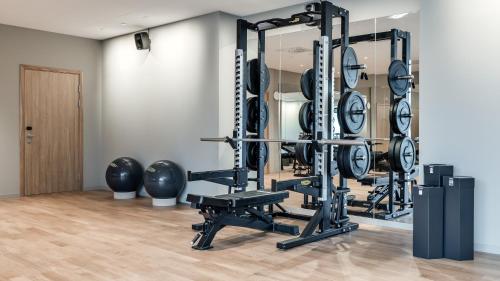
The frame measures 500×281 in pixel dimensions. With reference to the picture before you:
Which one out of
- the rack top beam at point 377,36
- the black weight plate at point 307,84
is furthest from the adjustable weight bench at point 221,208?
the rack top beam at point 377,36

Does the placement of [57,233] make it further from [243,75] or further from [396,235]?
[396,235]

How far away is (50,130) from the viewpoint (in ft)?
23.4

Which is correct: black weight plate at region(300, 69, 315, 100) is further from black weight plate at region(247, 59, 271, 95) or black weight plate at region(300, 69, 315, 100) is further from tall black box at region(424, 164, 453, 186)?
tall black box at region(424, 164, 453, 186)

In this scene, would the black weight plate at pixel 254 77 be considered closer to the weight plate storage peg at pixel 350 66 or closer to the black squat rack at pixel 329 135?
the black squat rack at pixel 329 135

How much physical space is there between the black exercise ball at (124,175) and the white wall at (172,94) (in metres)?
0.29

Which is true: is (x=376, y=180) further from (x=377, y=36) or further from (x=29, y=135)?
(x=29, y=135)

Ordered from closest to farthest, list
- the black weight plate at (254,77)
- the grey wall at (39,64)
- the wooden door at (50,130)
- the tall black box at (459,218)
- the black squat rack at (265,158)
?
the tall black box at (459,218), the black squat rack at (265,158), the black weight plate at (254,77), the grey wall at (39,64), the wooden door at (50,130)

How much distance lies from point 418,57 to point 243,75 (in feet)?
5.88

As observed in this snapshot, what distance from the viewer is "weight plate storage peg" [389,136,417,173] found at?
4.68 m

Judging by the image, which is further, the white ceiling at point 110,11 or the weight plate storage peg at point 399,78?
the white ceiling at point 110,11

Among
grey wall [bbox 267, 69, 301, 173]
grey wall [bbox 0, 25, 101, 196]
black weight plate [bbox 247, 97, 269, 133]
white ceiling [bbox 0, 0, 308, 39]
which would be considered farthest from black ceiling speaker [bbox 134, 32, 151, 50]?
black weight plate [bbox 247, 97, 269, 133]

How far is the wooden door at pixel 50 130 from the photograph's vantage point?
6879mm

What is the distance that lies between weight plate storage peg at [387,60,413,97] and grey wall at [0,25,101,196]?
515cm

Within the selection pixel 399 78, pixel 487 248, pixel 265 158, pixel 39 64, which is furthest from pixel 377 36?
pixel 39 64
